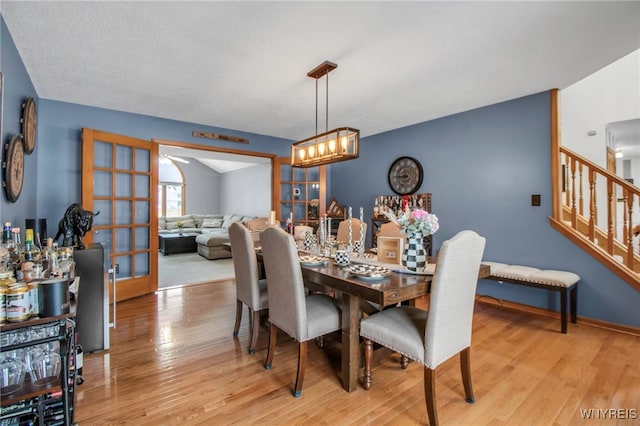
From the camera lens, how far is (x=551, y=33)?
7.04 ft

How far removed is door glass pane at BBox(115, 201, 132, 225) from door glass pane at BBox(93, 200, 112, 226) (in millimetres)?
93

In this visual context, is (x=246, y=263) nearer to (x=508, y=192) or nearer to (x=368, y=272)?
(x=368, y=272)

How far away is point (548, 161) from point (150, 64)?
4059 millimetres

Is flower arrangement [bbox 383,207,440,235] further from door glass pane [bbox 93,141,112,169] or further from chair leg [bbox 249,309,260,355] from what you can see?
door glass pane [bbox 93,141,112,169]

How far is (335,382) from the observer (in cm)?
196

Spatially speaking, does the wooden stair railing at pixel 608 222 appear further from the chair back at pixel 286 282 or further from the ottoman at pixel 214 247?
the ottoman at pixel 214 247

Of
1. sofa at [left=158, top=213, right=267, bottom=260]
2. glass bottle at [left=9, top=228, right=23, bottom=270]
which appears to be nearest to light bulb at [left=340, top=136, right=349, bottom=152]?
glass bottle at [left=9, top=228, right=23, bottom=270]

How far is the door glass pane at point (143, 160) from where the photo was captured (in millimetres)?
3947

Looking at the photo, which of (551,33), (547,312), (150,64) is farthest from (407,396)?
(150,64)

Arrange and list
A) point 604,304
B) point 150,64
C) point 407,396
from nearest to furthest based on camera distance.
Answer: point 407,396
point 150,64
point 604,304

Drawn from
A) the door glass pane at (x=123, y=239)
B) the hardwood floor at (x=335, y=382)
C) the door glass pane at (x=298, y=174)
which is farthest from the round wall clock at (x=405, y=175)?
the door glass pane at (x=123, y=239)

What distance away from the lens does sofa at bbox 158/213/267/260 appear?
6.48 metres

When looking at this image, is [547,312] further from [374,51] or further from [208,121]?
[208,121]

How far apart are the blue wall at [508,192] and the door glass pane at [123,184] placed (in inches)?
157
